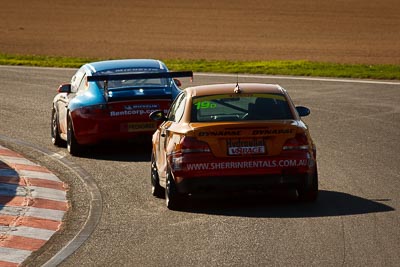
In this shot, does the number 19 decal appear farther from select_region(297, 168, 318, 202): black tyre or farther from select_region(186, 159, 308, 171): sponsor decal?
select_region(297, 168, 318, 202): black tyre

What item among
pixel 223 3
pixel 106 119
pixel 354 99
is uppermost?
pixel 106 119

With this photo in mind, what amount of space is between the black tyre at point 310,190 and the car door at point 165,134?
1473mm

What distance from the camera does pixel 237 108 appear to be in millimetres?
13906

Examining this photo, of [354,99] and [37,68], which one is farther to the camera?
[37,68]

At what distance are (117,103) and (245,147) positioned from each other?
553 centimetres

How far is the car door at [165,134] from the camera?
541 inches

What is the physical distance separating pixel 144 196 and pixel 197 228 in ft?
8.26

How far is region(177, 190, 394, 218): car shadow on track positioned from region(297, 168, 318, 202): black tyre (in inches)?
2.9

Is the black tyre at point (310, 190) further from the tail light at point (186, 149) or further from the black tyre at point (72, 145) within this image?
the black tyre at point (72, 145)

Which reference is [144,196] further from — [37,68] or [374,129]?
[37,68]

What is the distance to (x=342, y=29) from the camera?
177 feet

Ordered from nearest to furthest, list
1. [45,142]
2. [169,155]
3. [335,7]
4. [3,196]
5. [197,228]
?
[197,228] → [169,155] → [3,196] → [45,142] → [335,7]

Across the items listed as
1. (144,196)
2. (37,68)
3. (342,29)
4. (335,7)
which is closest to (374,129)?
(144,196)

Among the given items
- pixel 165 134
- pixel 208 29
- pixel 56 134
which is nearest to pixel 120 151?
pixel 56 134
